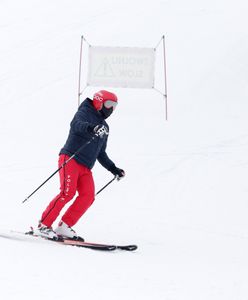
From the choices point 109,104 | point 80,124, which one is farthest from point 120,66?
point 80,124

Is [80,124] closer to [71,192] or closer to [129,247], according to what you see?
[71,192]

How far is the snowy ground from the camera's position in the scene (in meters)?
4.91

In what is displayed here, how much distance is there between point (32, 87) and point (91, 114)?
10799mm

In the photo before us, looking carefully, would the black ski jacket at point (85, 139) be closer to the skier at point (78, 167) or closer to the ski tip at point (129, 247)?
the skier at point (78, 167)

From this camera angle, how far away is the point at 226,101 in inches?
600

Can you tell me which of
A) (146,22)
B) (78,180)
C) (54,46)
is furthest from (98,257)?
(146,22)

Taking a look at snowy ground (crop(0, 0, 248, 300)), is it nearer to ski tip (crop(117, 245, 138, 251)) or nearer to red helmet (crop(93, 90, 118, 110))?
ski tip (crop(117, 245, 138, 251))

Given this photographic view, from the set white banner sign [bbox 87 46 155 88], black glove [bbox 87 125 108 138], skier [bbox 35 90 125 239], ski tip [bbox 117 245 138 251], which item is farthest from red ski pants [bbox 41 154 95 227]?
white banner sign [bbox 87 46 155 88]

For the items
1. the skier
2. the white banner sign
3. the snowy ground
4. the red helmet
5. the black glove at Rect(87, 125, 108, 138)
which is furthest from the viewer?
the white banner sign

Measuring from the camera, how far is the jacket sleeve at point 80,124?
5822mm

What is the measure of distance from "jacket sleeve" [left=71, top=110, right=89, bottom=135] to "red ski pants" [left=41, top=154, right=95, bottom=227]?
12.8 inches

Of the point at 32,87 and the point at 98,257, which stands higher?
the point at 32,87

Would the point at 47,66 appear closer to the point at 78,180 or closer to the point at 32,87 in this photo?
the point at 32,87

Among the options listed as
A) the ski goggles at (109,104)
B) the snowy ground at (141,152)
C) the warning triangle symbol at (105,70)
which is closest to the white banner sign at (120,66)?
the warning triangle symbol at (105,70)
